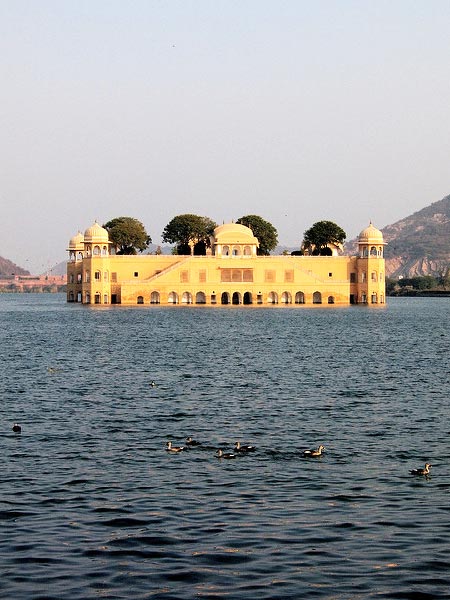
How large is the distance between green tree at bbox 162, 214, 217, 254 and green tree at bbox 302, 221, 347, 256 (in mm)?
16229

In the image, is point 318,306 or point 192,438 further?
point 318,306

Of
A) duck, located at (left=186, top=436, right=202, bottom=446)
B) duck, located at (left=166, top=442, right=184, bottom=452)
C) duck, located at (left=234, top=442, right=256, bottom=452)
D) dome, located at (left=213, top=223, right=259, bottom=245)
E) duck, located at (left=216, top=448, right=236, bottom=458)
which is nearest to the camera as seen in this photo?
duck, located at (left=216, top=448, right=236, bottom=458)

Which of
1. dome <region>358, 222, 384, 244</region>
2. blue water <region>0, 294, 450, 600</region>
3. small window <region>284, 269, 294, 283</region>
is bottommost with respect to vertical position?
blue water <region>0, 294, 450, 600</region>

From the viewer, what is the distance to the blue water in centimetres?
1507

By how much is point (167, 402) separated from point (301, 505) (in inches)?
604

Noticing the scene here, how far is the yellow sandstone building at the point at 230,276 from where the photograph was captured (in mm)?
143125

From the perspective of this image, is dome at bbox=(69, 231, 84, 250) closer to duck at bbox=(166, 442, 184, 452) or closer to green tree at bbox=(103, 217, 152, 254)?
green tree at bbox=(103, 217, 152, 254)

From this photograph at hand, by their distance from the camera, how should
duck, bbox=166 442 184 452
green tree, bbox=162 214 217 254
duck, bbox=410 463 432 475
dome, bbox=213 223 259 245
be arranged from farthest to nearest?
green tree, bbox=162 214 217 254
dome, bbox=213 223 259 245
duck, bbox=166 442 184 452
duck, bbox=410 463 432 475

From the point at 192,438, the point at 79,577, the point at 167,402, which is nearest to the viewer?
the point at 79,577

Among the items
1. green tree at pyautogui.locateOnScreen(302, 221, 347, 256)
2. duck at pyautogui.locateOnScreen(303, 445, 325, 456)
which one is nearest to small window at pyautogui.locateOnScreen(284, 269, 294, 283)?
green tree at pyautogui.locateOnScreen(302, 221, 347, 256)

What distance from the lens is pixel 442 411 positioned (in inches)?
1243

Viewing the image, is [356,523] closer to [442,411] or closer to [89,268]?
[442,411]

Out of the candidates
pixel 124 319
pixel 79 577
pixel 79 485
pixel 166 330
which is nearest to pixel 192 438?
pixel 79 485

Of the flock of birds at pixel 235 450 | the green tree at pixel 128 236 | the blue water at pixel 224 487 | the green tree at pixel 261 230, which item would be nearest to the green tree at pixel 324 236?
the green tree at pixel 261 230
